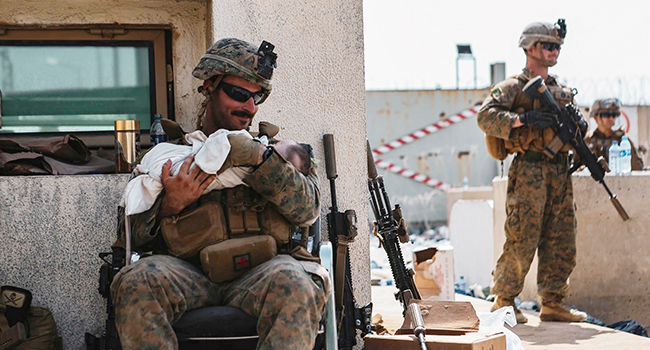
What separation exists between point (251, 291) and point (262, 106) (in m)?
1.49

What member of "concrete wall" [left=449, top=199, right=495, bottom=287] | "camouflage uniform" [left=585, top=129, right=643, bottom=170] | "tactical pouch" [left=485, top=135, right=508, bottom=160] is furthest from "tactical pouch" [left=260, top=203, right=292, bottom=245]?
"camouflage uniform" [left=585, top=129, right=643, bottom=170]

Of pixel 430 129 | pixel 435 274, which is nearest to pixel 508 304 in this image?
pixel 435 274

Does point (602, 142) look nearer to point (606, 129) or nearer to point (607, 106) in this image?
point (606, 129)

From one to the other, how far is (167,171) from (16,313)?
1.11 m

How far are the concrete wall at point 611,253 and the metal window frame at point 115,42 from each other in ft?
11.8

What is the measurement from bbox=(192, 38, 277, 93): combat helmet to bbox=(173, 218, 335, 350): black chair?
3.22 feet

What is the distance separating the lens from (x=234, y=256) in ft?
8.99

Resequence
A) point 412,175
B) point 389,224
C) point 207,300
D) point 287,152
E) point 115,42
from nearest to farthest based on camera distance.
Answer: point 207,300
point 287,152
point 389,224
point 115,42
point 412,175

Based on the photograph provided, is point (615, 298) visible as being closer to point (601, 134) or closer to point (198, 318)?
point (601, 134)

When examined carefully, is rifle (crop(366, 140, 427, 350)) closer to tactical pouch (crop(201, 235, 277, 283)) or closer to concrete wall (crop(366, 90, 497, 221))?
tactical pouch (crop(201, 235, 277, 283))

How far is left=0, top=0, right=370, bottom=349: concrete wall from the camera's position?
3.65 meters

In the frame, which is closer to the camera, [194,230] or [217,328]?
[217,328]

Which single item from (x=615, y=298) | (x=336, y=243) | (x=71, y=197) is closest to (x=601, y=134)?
(x=615, y=298)

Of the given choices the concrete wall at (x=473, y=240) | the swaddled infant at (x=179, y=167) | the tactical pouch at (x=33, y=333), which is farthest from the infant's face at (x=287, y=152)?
the concrete wall at (x=473, y=240)
